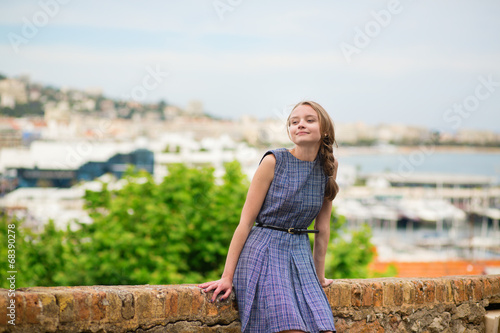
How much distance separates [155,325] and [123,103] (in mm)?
56763

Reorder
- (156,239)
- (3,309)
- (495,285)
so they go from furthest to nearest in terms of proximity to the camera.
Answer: (156,239) < (495,285) < (3,309)

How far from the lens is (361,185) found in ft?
251

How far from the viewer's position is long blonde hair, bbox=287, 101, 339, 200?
8.49 ft

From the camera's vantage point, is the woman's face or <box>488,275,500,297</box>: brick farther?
<box>488,275,500,297</box>: brick

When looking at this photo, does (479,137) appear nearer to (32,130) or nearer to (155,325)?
(32,130)

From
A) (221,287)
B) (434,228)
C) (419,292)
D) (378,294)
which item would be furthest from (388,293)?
(434,228)

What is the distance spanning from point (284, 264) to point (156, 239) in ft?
35.1

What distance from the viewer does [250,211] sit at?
100 inches

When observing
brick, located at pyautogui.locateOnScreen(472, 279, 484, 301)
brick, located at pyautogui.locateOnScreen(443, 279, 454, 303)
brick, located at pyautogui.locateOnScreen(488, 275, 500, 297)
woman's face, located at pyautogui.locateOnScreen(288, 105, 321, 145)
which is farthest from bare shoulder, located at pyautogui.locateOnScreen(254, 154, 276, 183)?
brick, located at pyautogui.locateOnScreen(488, 275, 500, 297)

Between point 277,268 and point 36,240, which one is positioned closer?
point 277,268

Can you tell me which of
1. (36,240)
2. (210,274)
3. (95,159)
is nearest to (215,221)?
(210,274)

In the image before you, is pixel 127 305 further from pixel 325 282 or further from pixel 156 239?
pixel 156 239

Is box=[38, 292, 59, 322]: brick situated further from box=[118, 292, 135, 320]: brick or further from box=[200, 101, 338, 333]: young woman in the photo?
box=[200, 101, 338, 333]: young woman

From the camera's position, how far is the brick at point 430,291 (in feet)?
10.2
